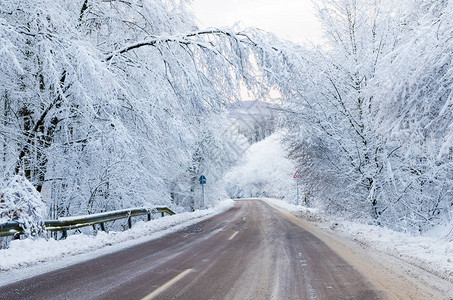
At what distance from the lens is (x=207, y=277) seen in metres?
5.77

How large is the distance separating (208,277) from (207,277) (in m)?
0.02

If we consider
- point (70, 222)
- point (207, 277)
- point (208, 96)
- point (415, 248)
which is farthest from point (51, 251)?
point (415, 248)

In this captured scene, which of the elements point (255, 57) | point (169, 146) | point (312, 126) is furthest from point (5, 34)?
point (312, 126)

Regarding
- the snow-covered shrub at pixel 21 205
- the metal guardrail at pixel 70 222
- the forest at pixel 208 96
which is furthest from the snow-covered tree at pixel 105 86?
the metal guardrail at pixel 70 222

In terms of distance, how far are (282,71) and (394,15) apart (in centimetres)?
559

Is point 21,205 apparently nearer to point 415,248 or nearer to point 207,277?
point 207,277

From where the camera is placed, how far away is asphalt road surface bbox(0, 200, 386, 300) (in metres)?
4.85

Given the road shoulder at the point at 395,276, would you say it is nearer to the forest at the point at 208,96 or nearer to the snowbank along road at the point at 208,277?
the snowbank along road at the point at 208,277

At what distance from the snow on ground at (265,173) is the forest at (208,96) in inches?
1417

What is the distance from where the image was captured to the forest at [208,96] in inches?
313

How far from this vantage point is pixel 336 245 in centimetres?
929

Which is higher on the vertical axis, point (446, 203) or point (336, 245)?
point (446, 203)

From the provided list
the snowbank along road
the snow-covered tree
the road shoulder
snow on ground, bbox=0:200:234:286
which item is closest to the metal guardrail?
snow on ground, bbox=0:200:234:286

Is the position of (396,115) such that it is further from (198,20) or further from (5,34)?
(5,34)
